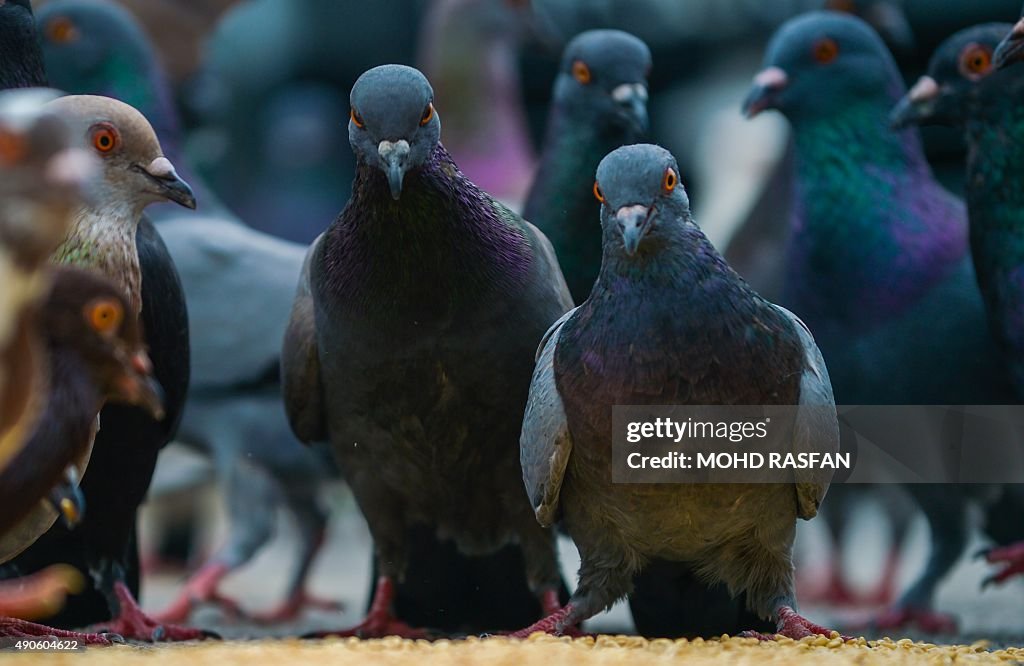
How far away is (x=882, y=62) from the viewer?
609cm

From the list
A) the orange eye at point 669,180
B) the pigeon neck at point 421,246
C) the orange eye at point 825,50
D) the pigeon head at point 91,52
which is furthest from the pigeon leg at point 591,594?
the pigeon head at point 91,52

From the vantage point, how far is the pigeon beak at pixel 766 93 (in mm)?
6023

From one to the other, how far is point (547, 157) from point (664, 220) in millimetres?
1913

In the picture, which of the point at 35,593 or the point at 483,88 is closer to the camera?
the point at 35,593

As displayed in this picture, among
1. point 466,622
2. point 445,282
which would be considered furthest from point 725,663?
point 466,622

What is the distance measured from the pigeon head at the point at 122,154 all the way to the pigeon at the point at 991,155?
2.79 metres

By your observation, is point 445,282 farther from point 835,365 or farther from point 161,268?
point 835,365

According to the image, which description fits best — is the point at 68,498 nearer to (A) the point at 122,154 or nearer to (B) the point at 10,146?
(B) the point at 10,146

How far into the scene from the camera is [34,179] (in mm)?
2820

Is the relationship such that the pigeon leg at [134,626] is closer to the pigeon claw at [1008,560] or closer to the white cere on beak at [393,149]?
the white cere on beak at [393,149]

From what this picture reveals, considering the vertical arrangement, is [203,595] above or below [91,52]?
below

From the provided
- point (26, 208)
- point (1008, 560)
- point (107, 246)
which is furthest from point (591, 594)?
point (26, 208)

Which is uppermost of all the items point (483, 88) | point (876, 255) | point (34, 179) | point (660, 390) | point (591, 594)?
point (483, 88)

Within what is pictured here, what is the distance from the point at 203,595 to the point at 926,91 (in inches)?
137
